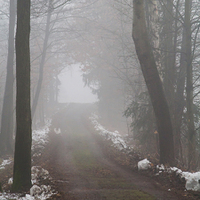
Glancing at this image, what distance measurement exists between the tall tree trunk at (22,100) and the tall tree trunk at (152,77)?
361 cm

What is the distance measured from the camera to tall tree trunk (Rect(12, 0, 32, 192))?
602 centimetres

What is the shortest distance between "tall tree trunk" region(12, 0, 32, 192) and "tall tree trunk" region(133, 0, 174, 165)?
3.61 meters

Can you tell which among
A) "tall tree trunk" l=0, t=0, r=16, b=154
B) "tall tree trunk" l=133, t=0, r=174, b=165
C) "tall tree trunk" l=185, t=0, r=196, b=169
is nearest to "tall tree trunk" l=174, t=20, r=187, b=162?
"tall tree trunk" l=185, t=0, r=196, b=169

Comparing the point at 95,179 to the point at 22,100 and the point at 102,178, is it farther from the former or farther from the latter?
the point at 22,100

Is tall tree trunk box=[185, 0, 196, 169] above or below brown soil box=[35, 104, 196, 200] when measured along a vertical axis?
above

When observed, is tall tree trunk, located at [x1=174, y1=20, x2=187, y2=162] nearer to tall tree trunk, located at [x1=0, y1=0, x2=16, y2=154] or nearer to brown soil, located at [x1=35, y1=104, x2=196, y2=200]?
brown soil, located at [x1=35, y1=104, x2=196, y2=200]

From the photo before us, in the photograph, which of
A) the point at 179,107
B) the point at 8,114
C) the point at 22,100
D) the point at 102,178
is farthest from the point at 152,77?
the point at 8,114

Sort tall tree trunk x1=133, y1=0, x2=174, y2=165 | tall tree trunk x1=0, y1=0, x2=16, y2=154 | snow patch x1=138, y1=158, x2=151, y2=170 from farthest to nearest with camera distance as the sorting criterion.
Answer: tall tree trunk x1=0, y1=0, x2=16, y2=154 → snow patch x1=138, y1=158, x2=151, y2=170 → tall tree trunk x1=133, y1=0, x2=174, y2=165

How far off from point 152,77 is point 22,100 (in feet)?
14.2

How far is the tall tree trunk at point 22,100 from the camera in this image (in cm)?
602

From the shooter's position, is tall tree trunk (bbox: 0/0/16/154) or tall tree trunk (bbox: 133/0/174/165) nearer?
tall tree trunk (bbox: 133/0/174/165)

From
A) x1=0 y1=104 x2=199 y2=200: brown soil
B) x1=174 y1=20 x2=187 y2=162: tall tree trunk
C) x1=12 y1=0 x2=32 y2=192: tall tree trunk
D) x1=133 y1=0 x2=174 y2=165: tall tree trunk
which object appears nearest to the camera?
x1=0 y1=104 x2=199 y2=200: brown soil

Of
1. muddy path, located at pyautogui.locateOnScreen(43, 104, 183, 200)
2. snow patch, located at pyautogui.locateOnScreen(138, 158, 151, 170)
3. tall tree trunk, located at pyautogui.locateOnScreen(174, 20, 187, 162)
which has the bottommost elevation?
muddy path, located at pyautogui.locateOnScreen(43, 104, 183, 200)

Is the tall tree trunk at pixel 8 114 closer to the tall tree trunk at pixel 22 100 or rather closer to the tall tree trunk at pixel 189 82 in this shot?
the tall tree trunk at pixel 22 100
